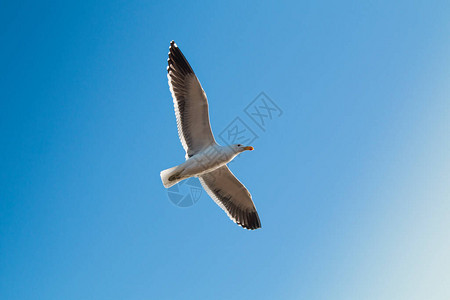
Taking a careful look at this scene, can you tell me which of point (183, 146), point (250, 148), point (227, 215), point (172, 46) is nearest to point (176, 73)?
point (172, 46)

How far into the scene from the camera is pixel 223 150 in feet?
28.6

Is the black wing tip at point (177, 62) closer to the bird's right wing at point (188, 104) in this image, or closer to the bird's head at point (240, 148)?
the bird's right wing at point (188, 104)

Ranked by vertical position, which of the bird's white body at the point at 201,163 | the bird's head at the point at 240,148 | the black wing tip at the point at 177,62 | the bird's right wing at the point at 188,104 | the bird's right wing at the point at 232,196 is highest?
the black wing tip at the point at 177,62

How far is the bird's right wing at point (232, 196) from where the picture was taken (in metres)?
9.40

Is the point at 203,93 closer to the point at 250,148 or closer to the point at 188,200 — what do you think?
the point at 250,148

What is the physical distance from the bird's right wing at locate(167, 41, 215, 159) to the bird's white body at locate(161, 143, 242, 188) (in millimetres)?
282

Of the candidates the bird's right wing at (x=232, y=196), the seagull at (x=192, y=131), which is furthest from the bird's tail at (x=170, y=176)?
the bird's right wing at (x=232, y=196)

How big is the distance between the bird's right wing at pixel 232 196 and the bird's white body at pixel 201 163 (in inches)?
23.3

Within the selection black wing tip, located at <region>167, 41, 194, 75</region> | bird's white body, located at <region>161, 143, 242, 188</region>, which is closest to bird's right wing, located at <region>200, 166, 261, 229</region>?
bird's white body, located at <region>161, 143, 242, 188</region>

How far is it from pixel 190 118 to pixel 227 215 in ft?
8.31

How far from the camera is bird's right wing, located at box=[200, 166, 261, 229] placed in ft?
30.8

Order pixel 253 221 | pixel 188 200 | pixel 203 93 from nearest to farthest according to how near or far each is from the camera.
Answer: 1. pixel 203 93
2. pixel 188 200
3. pixel 253 221

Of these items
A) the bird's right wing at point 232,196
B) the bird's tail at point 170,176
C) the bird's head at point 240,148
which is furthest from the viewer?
the bird's right wing at point 232,196

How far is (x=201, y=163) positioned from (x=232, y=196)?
1.50 meters
